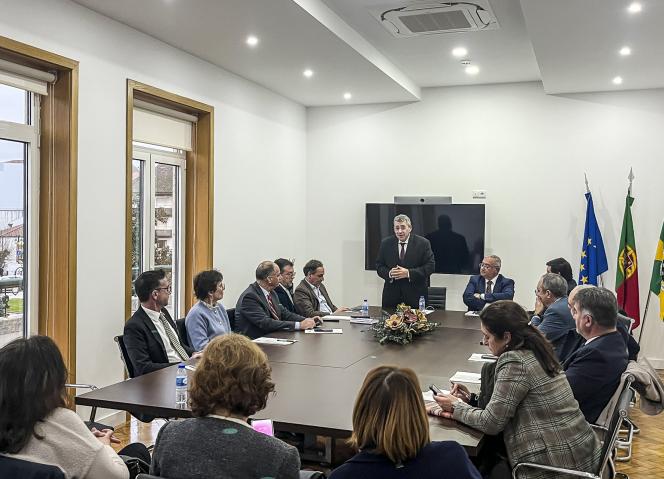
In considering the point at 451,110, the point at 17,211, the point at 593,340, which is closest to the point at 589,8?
the point at 593,340

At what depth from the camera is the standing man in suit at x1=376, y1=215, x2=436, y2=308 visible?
21.4 ft

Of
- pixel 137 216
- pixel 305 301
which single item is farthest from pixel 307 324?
pixel 137 216

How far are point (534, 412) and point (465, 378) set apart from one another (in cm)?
99

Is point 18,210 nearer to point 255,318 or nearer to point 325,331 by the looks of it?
point 255,318

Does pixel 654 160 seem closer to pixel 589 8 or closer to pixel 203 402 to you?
pixel 589 8

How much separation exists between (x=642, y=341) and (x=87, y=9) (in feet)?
22.5

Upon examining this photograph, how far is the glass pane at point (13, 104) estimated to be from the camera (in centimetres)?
465

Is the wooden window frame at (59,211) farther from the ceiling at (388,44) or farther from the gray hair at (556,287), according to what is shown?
the gray hair at (556,287)

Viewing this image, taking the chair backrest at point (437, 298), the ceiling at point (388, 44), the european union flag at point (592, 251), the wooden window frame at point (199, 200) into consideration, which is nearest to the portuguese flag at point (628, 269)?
the european union flag at point (592, 251)

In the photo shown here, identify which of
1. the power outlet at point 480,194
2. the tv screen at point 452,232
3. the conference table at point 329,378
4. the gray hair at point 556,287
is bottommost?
the conference table at point 329,378

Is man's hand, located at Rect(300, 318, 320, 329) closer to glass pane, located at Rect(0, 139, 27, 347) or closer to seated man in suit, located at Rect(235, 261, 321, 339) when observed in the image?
seated man in suit, located at Rect(235, 261, 321, 339)

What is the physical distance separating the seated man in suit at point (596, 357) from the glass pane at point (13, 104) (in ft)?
13.0

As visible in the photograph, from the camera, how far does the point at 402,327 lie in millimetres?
4852

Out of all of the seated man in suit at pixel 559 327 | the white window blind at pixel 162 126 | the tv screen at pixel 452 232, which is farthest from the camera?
the tv screen at pixel 452 232
